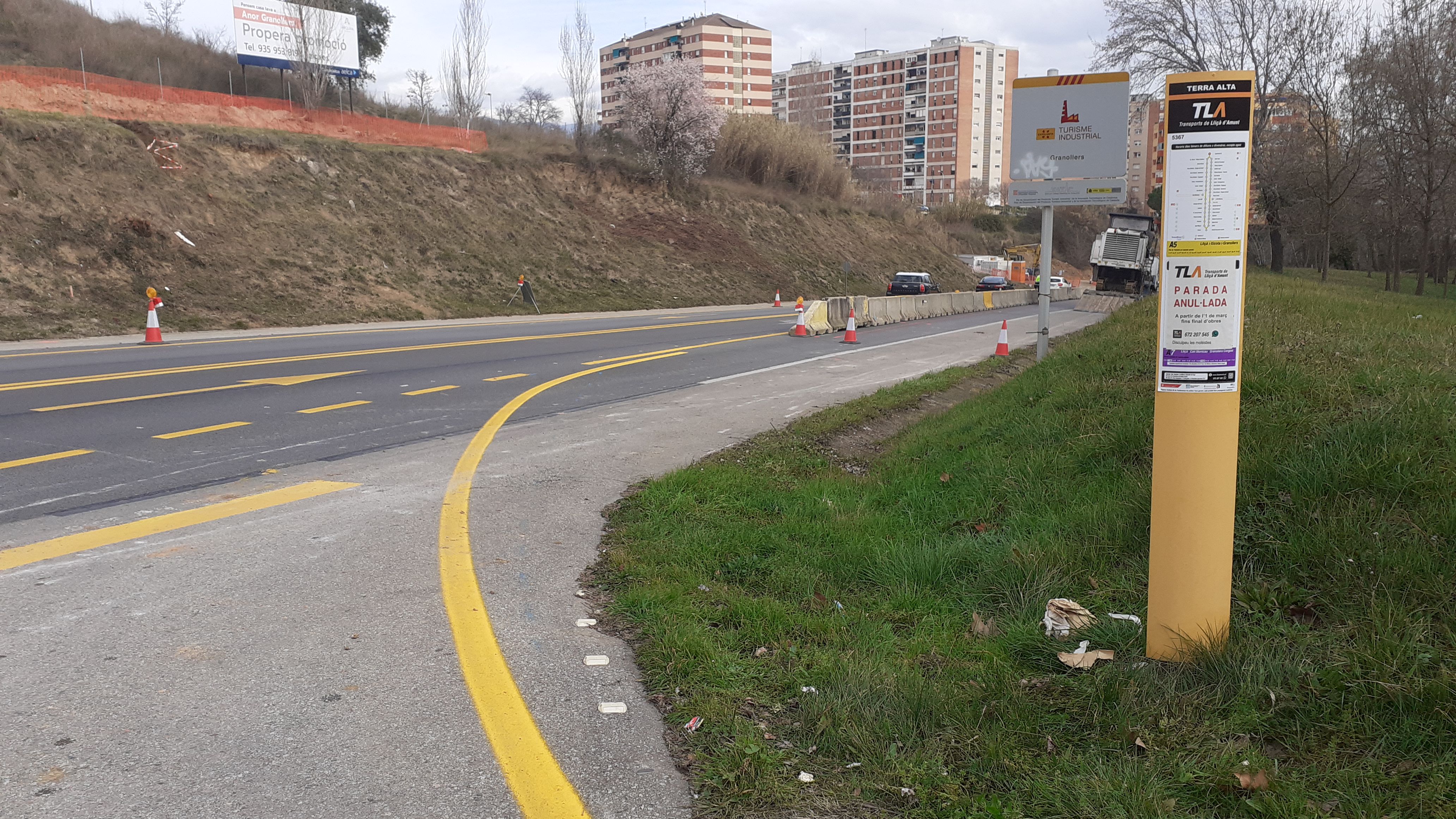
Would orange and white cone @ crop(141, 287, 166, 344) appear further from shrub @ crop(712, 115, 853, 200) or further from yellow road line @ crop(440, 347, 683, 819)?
shrub @ crop(712, 115, 853, 200)

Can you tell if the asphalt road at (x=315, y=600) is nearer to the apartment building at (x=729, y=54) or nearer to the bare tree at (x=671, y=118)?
the bare tree at (x=671, y=118)

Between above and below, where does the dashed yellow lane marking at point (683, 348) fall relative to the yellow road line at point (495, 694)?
above

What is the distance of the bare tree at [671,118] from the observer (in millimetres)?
52406

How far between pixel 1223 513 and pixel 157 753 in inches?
157

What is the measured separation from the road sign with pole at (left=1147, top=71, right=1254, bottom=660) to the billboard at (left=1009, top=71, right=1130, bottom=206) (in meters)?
13.4

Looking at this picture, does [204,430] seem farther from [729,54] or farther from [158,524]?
[729,54]

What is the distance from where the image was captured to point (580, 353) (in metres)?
18.0

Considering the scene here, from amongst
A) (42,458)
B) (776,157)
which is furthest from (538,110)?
(42,458)

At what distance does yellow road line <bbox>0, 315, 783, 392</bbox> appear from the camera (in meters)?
12.0

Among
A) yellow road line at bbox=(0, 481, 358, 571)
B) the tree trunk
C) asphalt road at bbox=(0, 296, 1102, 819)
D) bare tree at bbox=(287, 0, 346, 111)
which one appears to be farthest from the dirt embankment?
the tree trunk

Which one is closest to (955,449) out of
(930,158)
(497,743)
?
(497,743)

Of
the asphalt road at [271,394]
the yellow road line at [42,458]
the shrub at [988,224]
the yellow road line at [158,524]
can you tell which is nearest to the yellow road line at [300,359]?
the asphalt road at [271,394]

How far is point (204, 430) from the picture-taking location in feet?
30.4

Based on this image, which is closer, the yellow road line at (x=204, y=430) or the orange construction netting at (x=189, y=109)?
the yellow road line at (x=204, y=430)
